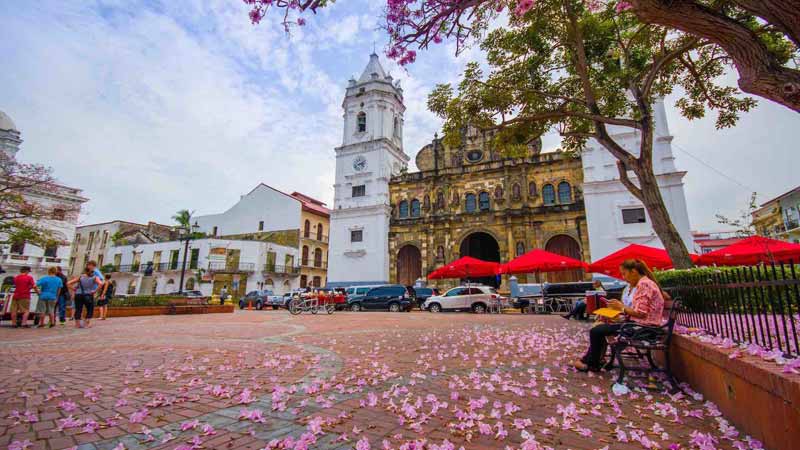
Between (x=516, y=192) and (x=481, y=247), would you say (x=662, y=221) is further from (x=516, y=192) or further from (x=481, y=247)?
(x=481, y=247)

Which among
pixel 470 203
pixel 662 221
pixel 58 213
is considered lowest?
pixel 662 221

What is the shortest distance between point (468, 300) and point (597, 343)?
45.4ft

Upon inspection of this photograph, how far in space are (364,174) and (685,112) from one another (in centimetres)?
2316

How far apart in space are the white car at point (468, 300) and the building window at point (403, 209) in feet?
38.0

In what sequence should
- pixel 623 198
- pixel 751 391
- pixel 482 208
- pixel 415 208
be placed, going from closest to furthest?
pixel 751 391
pixel 623 198
pixel 482 208
pixel 415 208

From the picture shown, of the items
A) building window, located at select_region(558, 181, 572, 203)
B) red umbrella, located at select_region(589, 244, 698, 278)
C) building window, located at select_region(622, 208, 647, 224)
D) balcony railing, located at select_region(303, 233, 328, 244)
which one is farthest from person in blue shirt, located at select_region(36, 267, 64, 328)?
balcony railing, located at select_region(303, 233, 328, 244)

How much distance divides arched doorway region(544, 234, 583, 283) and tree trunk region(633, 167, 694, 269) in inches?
618

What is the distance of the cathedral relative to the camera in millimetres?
22562

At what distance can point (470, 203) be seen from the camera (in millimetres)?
27781

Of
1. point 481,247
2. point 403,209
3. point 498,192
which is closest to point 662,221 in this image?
point 498,192

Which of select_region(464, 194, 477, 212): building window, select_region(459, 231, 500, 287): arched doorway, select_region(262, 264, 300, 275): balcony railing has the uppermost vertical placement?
select_region(464, 194, 477, 212): building window

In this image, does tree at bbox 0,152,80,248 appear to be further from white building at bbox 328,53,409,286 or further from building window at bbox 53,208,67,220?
white building at bbox 328,53,409,286

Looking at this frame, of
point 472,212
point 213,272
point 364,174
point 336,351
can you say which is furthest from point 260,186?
point 336,351

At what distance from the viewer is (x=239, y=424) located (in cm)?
273
